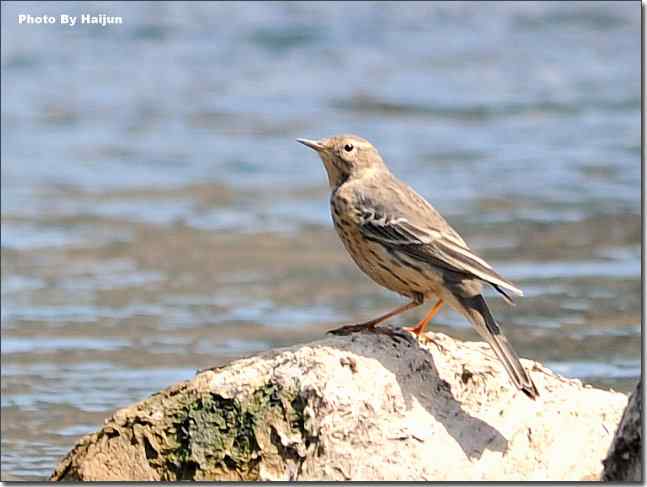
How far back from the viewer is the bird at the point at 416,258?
663 centimetres

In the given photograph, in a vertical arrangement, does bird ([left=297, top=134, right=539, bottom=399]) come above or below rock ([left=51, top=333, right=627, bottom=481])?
above

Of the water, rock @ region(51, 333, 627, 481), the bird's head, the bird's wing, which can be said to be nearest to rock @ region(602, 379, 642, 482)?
rock @ region(51, 333, 627, 481)

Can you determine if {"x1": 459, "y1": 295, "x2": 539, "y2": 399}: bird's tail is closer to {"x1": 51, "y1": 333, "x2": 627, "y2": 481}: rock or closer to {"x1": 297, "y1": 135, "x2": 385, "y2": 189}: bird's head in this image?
{"x1": 51, "y1": 333, "x2": 627, "y2": 481}: rock

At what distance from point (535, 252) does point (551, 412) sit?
20.4 feet

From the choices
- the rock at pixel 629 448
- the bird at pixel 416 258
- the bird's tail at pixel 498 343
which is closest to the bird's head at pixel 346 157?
the bird at pixel 416 258

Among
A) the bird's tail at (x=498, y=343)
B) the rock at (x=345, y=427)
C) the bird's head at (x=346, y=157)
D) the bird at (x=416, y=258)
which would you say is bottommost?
the rock at (x=345, y=427)

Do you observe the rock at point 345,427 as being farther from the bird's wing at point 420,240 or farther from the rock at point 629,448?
the rock at point 629,448

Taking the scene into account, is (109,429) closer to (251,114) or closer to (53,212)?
(53,212)

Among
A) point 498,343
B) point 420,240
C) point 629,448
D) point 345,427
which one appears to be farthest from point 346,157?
point 629,448

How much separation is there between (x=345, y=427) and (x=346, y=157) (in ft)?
5.32

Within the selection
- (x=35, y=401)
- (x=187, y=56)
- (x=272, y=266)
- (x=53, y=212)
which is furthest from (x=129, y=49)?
(x=35, y=401)

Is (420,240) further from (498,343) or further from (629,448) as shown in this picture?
(629,448)

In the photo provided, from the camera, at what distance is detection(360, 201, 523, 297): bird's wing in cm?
675

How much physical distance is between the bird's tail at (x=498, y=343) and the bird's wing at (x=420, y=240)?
0.13 m
